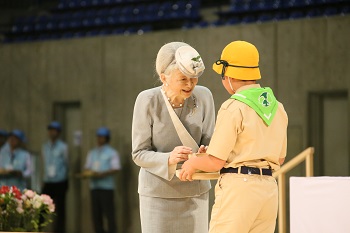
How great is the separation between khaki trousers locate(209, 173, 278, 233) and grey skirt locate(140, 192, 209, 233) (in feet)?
1.83

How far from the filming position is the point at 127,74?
11.2 m

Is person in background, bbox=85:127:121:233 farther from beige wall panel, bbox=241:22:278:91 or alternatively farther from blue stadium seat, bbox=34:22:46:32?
blue stadium seat, bbox=34:22:46:32

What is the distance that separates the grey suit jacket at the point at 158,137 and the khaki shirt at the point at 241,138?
58 cm

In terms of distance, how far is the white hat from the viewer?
358 centimetres

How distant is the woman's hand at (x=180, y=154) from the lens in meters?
3.49

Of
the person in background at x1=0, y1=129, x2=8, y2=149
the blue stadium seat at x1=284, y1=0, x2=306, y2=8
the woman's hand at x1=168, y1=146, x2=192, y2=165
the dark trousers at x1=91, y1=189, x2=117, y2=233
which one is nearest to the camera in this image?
the woman's hand at x1=168, y1=146, x2=192, y2=165

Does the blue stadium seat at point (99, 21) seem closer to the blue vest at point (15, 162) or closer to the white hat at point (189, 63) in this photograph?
the blue vest at point (15, 162)

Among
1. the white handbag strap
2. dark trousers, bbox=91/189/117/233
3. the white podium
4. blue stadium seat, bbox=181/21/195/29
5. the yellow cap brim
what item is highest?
blue stadium seat, bbox=181/21/195/29

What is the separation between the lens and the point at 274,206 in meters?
3.23

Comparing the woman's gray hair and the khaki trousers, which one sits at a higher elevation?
the woman's gray hair

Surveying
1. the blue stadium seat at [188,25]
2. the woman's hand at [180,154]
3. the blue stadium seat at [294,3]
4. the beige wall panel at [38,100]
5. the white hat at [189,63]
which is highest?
the blue stadium seat at [294,3]

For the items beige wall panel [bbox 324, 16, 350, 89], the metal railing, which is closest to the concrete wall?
beige wall panel [bbox 324, 16, 350, 89]

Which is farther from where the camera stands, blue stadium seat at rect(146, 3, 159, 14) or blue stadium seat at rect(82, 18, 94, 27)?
blue stadium seat at rect(82, 18, 94, 27)

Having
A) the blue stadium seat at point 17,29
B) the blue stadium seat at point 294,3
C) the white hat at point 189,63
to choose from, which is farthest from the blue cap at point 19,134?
the white hat at point 189,63
